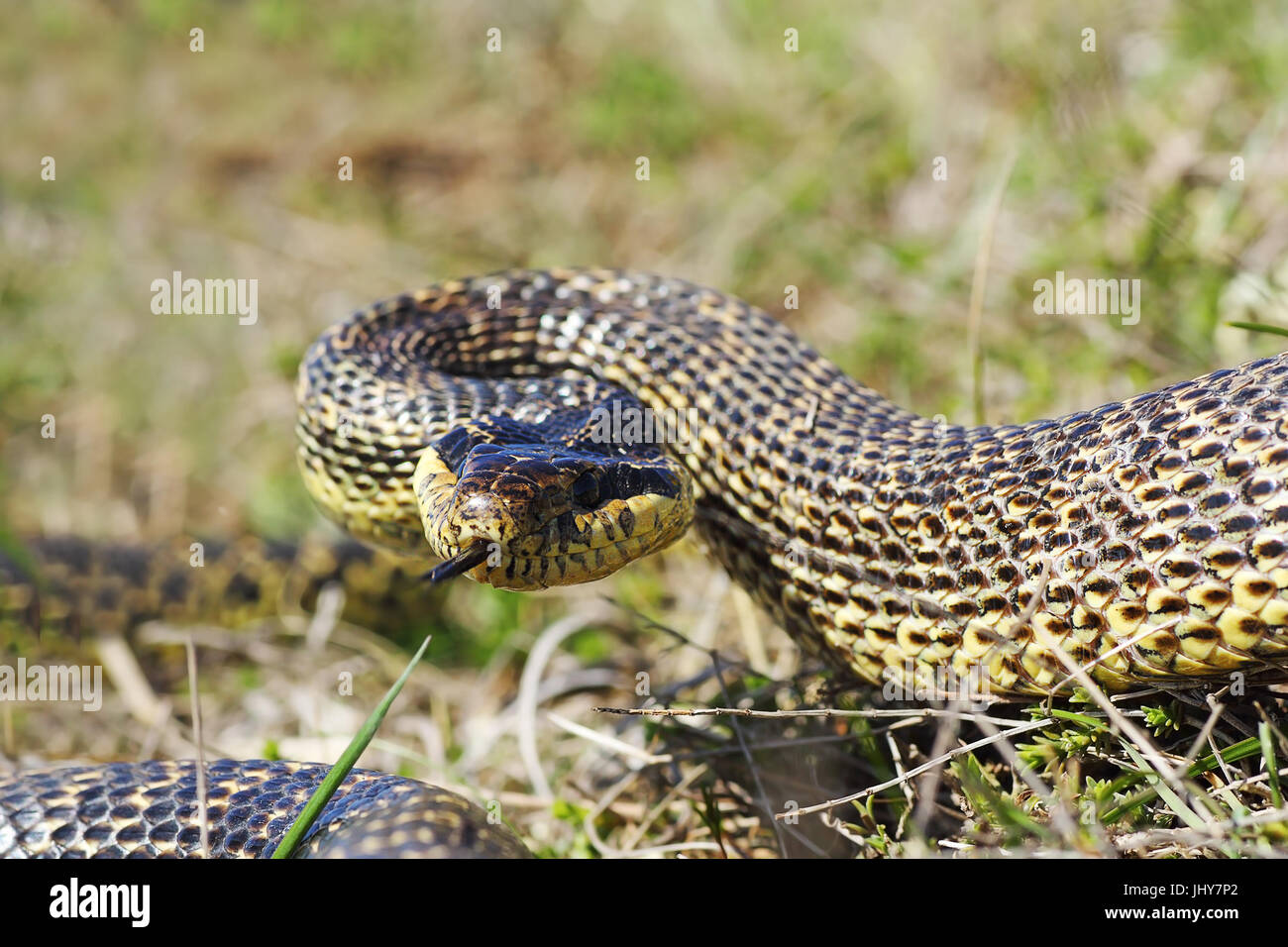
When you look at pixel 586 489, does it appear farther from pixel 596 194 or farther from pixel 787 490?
pixel 596 194

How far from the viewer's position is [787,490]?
4.77 meters

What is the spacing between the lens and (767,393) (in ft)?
16.9

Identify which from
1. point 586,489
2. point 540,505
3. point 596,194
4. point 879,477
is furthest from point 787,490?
point 596,194

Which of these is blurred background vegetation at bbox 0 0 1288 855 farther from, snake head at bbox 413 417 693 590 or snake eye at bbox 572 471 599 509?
snake eye at bbox 572 471 599 509

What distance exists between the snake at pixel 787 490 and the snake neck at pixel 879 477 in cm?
1

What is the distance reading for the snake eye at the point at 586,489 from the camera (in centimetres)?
429

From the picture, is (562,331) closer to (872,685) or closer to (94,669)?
(872,685)

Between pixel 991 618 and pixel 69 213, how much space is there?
10.6 m

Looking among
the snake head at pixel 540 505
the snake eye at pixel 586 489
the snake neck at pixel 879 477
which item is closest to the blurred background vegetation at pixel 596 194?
the snake neck at pixel 879 477

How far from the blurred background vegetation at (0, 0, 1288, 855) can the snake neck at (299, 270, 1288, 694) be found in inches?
57.2

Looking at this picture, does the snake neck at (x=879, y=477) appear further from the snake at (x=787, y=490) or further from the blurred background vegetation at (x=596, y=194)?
the blurred background vegetation at (x=596, y=194)

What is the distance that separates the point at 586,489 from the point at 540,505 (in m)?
0.24

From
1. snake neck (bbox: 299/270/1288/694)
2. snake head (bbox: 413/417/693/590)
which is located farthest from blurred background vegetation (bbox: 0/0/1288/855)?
snake head (bbox: 413/417/693/590)

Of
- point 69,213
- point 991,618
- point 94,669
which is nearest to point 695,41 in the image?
point 69,213
